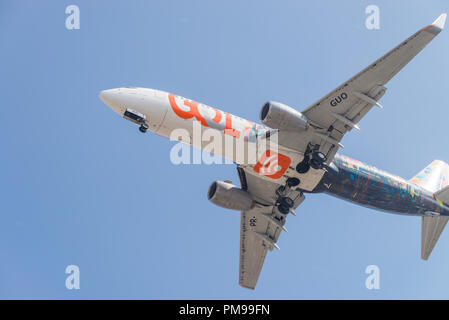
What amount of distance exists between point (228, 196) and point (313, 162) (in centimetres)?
804

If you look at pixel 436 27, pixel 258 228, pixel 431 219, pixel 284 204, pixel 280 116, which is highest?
pixel 436 27

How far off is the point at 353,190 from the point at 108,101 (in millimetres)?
21665

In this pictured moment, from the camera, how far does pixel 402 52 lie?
113ft

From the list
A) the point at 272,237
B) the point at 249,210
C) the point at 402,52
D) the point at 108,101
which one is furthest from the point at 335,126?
the point at 108,101

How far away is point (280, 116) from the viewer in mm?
35562

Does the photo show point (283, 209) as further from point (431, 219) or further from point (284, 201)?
point (431, 219)

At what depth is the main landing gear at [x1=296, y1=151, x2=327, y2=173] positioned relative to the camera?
38.0 metres

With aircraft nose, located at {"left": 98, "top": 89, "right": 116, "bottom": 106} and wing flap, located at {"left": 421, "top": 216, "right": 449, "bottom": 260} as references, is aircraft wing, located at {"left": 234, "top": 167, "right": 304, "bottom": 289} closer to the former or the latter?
wing flap, located at {"left": 421, "top": 216, "right": 449, "bottom": 260}

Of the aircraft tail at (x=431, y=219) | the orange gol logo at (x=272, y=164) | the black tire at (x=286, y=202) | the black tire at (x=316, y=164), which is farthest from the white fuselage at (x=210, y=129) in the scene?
the aircraft tail at (x=431, y=219)

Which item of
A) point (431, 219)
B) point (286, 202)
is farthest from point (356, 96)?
point (431, 219)

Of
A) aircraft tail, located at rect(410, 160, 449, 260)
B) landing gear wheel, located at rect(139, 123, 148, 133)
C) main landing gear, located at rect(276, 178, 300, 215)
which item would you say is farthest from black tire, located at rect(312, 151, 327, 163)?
aircraft tail, located at rect(410, 160, 449, 260)

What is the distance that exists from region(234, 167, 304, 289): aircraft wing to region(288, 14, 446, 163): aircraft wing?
21.9 feet

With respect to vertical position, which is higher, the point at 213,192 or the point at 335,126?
the point at 335,126

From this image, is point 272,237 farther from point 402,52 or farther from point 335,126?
point 402,52
